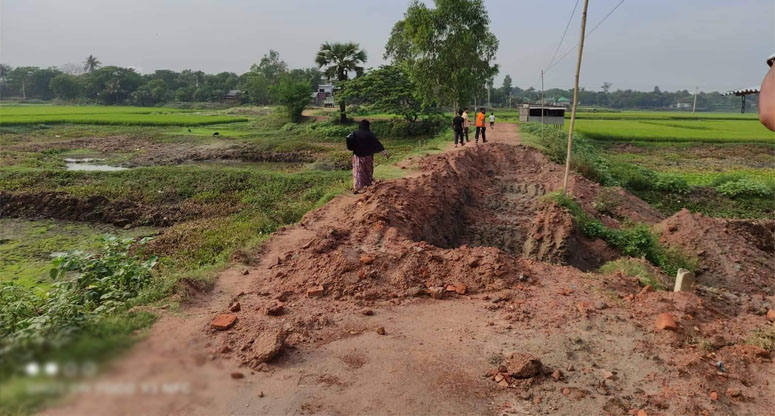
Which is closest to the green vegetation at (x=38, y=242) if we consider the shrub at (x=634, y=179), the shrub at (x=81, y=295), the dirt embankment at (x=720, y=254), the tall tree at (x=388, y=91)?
the shrub at (x=81, y=295)

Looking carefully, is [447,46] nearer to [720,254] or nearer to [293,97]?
[293,97]

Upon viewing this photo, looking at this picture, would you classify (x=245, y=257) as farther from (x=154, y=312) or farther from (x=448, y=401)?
(x=448, y=401)

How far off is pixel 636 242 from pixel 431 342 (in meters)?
6.59

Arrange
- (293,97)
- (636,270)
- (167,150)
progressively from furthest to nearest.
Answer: (293,97)
(167,150)
(636,270)

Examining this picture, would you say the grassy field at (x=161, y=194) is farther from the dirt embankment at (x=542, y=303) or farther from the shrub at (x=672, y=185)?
the shrub at (x=672, y=185)

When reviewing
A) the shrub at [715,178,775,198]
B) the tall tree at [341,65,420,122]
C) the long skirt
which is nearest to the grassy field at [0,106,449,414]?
the long skirt

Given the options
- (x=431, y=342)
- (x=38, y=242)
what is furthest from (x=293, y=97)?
(x=431, y=342)

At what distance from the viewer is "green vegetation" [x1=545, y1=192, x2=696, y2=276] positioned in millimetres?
9125

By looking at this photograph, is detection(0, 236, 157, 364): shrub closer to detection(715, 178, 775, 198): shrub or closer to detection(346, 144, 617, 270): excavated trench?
detection(346, 144, 617, 270): excavated trench

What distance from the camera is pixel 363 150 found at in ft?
31.3

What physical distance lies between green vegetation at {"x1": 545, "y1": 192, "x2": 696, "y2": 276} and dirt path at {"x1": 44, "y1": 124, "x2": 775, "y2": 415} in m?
2.44

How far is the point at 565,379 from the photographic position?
3980 millimetres

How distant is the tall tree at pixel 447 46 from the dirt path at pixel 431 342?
64.3 ft

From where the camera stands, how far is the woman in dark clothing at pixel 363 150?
9.43 m
